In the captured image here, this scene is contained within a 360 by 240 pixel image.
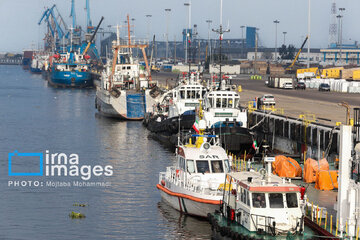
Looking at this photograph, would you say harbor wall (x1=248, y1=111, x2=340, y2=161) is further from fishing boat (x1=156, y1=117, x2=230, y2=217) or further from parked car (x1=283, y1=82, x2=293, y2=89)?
parked car (x1=283, y1=82, x2=293, y2=89)

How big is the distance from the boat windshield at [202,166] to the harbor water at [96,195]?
2.34 meters

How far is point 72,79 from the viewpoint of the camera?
505 ft

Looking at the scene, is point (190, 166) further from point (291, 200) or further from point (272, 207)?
point (291, 200)

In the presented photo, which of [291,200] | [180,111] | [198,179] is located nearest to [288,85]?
[180,111]

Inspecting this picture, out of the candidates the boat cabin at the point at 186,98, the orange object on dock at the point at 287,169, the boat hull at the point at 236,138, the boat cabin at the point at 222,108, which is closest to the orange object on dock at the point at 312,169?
the orange object on dock at the point at 287,169

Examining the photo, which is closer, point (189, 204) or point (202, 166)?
point (189, 204)

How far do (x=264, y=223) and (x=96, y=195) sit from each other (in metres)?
15.7

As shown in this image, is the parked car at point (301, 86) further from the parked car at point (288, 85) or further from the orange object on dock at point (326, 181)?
the orange object on dock at point (326, 181)

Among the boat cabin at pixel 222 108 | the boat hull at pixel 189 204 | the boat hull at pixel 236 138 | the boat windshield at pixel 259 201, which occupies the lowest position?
the boat hull at pixel 189 204

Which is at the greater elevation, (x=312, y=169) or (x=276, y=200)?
(x=276, y=200)

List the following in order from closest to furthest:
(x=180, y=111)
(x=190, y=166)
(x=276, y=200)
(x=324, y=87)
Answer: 1. (x=276, y=200)
2. (x=190, y=166)
3. (x=180, y=111)
4. (x=324, y=87)

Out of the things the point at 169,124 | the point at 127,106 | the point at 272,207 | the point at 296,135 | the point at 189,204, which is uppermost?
the point at 272,207

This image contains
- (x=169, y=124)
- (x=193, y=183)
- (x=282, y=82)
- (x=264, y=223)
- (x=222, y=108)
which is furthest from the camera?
(x=282, y=82)

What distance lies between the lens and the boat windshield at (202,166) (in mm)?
31875
